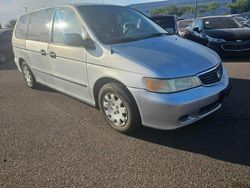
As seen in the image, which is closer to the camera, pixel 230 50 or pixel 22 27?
pixel 22 27

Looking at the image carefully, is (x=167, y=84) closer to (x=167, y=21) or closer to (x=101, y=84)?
(x=101, y=84)

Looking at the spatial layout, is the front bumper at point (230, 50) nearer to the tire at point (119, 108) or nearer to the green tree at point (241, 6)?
the tire at point (119, 108)

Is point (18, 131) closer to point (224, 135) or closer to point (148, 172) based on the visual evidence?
point (148, 172)

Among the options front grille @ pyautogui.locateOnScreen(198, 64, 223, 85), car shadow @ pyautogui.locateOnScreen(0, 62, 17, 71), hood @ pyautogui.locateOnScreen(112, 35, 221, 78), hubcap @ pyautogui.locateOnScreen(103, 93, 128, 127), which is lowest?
car shadow @ pyautogui.locateOnScreen(0, 62, 17, 71)

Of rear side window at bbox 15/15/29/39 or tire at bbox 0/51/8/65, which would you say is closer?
rear side window at bbox 15/15/29/39

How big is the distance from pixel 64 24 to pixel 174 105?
2486 millimetres

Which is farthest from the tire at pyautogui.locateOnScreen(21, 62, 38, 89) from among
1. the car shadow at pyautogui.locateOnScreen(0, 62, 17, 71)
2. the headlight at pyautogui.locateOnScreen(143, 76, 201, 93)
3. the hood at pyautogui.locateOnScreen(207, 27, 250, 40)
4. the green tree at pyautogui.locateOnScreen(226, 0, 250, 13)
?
the green tree at pyautogui.locateOnScreen(226, 0, 250, 13)

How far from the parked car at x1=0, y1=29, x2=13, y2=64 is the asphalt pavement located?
7.87m

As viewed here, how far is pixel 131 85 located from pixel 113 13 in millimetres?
1802

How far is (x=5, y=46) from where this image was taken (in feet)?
40.4

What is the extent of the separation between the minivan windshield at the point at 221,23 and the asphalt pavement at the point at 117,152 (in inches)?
211

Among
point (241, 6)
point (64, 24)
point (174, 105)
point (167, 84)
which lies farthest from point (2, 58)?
point (241, 6)

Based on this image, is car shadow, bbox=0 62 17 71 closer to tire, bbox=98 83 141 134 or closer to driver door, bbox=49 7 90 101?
driver door, bbox=49 7 90 101

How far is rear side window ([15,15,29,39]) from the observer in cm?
631
